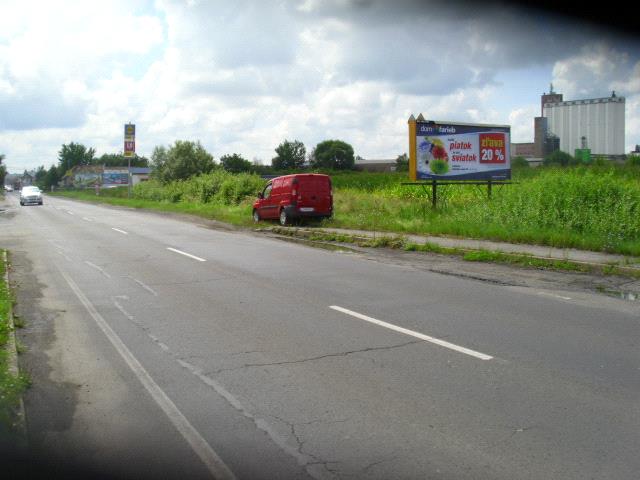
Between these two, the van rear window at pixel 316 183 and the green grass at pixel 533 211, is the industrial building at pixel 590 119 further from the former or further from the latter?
the van rear window at pixel 316 183

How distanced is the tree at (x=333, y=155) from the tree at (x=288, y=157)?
7.69ft

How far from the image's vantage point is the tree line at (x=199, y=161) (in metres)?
67.7

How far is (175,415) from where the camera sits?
16.3 ft

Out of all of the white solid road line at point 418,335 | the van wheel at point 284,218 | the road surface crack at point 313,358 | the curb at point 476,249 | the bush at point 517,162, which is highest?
the bush at point 517,162

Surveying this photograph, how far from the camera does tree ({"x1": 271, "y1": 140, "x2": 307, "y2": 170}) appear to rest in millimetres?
96625

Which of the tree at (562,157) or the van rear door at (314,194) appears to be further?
the van rear door at (314,194)

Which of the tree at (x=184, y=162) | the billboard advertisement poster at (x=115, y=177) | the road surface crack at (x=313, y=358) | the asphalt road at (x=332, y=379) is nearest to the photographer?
the asphalt road at (x=332, y=379)

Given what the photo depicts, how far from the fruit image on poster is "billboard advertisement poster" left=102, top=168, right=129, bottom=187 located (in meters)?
115

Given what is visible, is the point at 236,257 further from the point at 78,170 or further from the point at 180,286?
the point at 78,170

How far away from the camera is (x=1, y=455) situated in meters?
4.29

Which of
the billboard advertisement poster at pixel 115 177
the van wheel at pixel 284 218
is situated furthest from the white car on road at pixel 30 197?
the billboard advertisement poster at pixel 115 177

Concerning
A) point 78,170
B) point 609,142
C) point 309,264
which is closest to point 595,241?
point 309,264

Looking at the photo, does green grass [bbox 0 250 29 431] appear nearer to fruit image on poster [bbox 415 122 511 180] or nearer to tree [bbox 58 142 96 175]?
fruit image on poster [bbox 415 122 511 180]

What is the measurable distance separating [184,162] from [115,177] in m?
70.9
